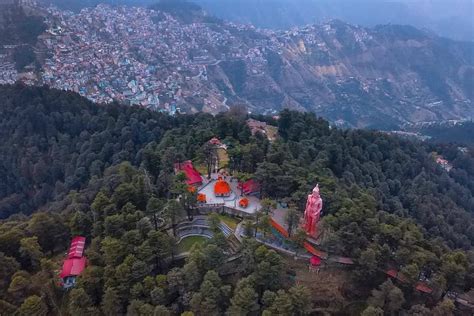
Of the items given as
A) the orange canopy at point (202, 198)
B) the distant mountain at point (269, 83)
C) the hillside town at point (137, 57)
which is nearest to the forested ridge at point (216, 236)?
the orange canopy at point (202, 198)

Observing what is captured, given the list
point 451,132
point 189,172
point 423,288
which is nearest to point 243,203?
point 189,172

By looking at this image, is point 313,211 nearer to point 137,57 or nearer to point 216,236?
point 216,236

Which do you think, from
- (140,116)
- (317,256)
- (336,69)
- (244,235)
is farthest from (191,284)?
(336,69)

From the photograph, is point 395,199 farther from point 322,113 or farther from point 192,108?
point 322,113

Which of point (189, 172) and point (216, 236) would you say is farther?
point (189, 172)

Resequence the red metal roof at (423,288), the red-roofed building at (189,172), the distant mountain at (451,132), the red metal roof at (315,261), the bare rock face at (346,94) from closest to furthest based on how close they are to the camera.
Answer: the red metal roof at (423,288) → the red metal roof at (315,261) → the red-roofed building at (189,172) → the distant mountain at (451,132) → the bare rock face at (346,94)

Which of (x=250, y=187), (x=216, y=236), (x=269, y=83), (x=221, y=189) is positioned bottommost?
(x=216, y=236)

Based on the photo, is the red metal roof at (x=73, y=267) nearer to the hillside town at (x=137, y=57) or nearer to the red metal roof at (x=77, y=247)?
the red metal roof at (x=77, y=247)
